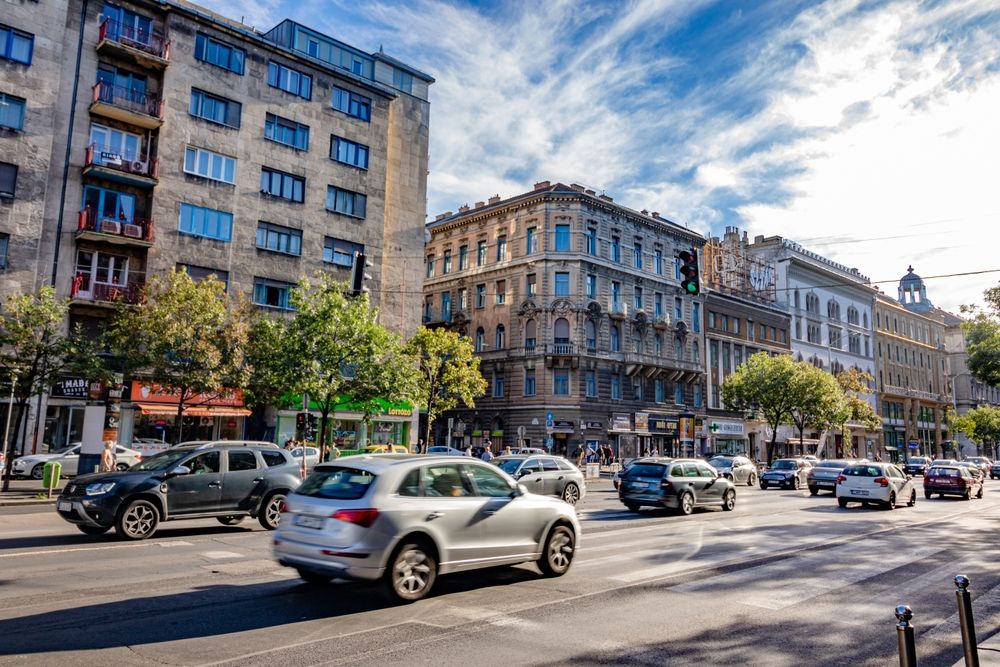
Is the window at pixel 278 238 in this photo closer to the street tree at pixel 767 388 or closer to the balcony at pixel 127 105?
the balcony at pixel 127 105

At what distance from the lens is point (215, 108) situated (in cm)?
3478

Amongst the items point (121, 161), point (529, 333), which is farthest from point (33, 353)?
point (529, 333)

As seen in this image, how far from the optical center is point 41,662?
577 cm

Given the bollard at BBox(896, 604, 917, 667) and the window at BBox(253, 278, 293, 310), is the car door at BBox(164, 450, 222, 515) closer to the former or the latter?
the bollard at BBox(896, 604, 917, 667)

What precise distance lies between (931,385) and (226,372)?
9407 centimetres

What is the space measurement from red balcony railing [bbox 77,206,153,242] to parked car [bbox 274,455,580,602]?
87.2ft

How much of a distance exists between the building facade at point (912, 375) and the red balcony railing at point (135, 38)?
7597 centimetres

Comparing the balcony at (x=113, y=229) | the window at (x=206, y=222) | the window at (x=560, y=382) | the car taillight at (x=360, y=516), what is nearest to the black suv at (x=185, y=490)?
the car taillight at (x=360, y=516)

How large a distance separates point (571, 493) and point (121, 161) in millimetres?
23862

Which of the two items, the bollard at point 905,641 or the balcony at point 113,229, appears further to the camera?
the balcony at point 113,229

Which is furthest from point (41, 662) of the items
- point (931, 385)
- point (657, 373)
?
point (931, 385)

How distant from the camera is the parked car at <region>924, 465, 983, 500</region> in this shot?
2884cm

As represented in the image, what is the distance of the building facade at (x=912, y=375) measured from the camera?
83.8 m

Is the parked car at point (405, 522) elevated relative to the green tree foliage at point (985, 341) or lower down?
lower down
